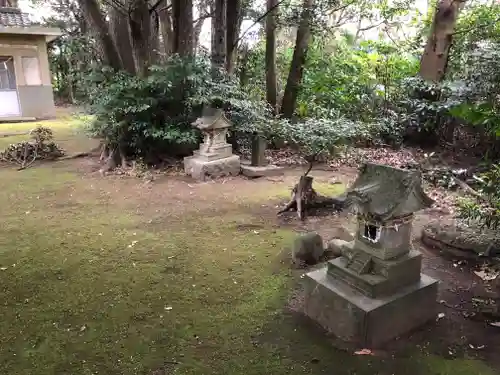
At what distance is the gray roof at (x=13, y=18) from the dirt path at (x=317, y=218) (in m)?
7.87

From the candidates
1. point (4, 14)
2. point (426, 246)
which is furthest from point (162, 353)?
point (4, 14)

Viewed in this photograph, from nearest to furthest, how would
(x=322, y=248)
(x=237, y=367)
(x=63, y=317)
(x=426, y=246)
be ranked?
1. (x=237, y=367)
2. (x=63, y=317)
3. (x=322, y=248)
4. (x=426, y=246)

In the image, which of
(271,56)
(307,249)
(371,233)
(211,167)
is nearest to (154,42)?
(271,56)

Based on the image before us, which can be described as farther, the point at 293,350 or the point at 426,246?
the point at 426,246

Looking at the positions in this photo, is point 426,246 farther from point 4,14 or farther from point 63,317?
point 4,14

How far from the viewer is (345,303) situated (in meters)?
2.78

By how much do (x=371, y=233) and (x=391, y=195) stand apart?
326 millimetres

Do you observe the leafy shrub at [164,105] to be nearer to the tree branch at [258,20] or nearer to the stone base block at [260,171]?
the stone base block at [260,171]

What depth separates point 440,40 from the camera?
8.40m

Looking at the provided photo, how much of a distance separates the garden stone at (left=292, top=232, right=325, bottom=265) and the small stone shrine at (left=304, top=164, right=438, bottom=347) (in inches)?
33.8

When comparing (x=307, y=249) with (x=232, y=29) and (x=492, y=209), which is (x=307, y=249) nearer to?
(x=492, y=209)

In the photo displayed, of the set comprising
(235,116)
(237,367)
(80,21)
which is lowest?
(237,367)

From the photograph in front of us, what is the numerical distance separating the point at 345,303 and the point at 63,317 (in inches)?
81.3

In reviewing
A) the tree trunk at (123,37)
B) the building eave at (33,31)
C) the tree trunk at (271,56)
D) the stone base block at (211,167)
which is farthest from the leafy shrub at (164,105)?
the building eave at (33,31)
